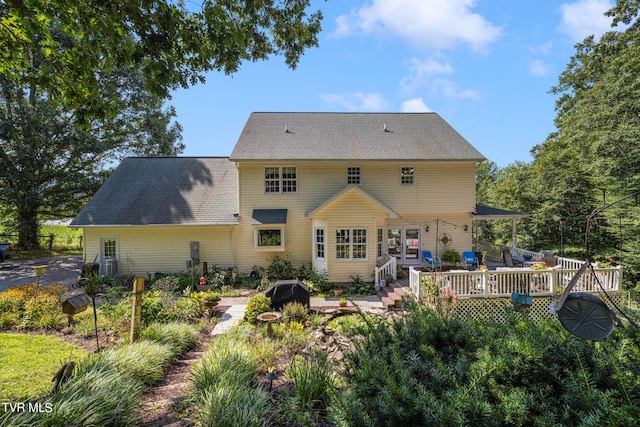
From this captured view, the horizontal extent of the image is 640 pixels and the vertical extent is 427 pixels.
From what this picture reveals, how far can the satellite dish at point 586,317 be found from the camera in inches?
114

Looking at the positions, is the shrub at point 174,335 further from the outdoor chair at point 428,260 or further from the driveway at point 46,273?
the outdoor chair at point 428,260

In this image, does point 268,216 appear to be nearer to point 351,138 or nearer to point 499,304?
point 351,138

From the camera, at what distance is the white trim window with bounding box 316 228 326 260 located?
13438 mm

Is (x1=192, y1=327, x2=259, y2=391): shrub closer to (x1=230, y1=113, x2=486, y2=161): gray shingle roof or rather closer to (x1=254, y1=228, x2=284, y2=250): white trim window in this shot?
(x1=254, y1=228, x2=284, y2=250): white trim window

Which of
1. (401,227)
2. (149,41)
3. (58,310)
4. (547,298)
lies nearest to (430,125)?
(401,227)

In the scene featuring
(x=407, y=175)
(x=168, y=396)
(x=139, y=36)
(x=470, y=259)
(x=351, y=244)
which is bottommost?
(x=168, y=396)

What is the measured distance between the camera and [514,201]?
2627cm

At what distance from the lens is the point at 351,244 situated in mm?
12945

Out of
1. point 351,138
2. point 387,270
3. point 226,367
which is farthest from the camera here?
point 351,138

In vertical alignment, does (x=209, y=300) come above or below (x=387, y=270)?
below

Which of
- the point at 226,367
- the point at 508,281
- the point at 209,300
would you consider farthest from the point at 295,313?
the point at 508,281

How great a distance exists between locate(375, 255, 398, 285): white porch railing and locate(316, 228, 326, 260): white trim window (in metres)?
2.61

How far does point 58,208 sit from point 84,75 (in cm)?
2396

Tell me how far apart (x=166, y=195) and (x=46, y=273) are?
8.10 metres
